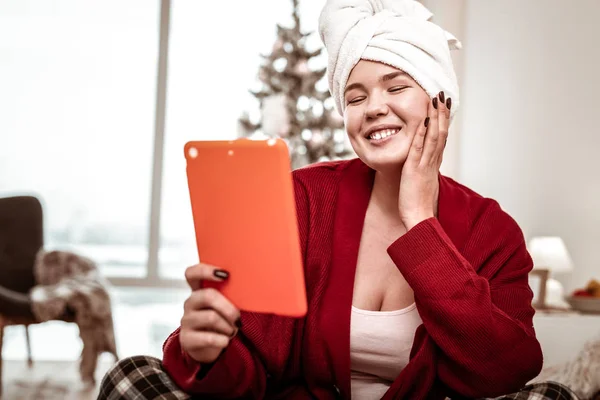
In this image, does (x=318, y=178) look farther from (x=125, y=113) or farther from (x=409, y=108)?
(x=125, y=113)

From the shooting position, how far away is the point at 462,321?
1.06 metres

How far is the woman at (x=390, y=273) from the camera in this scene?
107cm

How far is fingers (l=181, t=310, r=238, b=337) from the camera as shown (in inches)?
34.8

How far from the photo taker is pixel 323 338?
1182 millimetres

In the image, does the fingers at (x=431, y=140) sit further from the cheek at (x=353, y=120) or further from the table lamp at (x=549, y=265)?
the table lamp at (x=549, y=265)

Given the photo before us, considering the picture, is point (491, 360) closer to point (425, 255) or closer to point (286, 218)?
point (425, 255)

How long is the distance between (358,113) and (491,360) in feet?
1.55

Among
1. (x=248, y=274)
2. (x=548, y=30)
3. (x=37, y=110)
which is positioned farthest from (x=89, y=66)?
(x=248, y=274)

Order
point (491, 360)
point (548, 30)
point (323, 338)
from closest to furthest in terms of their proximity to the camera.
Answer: point (491, 360), point (323, 338), point (548, 30)

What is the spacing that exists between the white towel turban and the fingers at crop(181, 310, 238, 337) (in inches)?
21.7

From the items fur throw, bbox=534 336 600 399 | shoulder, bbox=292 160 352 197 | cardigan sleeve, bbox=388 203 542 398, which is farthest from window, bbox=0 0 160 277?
cardigan sleeve, bbox=388 203 542 398

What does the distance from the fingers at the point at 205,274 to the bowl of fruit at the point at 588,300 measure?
2.64 meters

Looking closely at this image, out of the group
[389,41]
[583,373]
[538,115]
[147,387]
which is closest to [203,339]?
[147,387]

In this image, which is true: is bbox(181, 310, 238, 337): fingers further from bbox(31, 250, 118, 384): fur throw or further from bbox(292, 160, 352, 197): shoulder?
bbox(31, 250, 118, 384): fur throw
